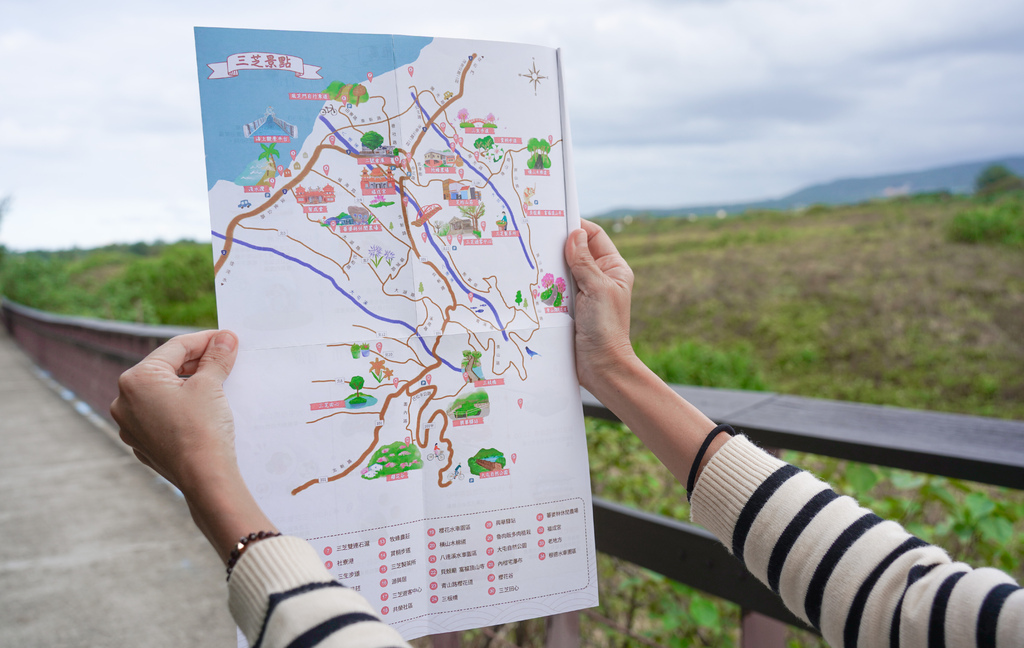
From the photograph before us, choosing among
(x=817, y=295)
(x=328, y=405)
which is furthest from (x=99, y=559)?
(x=817, y=295)

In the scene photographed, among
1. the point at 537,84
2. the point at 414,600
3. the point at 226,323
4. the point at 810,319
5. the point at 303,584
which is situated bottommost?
the point at 810,319

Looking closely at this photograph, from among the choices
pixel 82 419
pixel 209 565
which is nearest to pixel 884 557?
pixel 209 565

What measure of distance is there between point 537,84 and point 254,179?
1.35 ft

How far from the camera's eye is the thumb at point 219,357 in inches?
29.0

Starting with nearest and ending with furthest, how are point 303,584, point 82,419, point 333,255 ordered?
1. point 303,584
2. point 333,255
3. point 82,419

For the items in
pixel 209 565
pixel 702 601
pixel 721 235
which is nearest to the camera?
pixel 702 601

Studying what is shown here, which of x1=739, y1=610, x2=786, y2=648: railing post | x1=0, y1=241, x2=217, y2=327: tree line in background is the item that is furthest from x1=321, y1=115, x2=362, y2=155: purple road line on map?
x1=0, y1=241, x2=217, y2=327: tree line in background

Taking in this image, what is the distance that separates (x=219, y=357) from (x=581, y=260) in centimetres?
50

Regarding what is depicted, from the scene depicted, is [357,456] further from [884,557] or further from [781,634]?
[781,634]

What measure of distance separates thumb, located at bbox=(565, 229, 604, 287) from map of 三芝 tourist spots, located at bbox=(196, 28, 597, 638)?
0.06 feet

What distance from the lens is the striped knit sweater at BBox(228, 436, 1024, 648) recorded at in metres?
0.57

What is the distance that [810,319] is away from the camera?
8.89 metres

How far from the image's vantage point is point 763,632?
1187mm

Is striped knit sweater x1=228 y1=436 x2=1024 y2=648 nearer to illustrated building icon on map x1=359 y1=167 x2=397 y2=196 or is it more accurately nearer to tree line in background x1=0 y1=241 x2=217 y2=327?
illustrated building icon on map x1=359 y1=167 x2=397 y2=196
